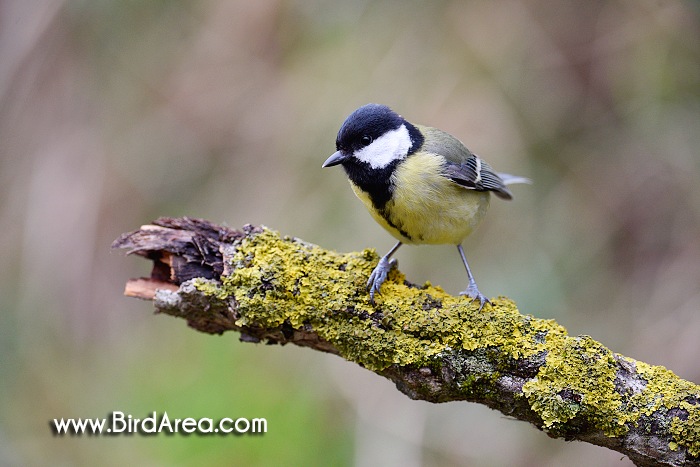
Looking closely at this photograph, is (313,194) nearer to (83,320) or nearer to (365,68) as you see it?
(365,68)

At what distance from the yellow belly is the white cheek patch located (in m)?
0.05

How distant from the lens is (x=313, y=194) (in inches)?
142

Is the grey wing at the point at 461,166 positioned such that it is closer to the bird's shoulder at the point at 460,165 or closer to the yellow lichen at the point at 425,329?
the bird's shoulder at the point at 460,165

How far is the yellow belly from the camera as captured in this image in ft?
7.13

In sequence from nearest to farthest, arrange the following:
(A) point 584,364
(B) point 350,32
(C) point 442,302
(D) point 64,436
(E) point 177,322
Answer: (A) point 584,364, (C) point 442,302, (D) point 64,436, (E) point 177,322, (B) point 350,32

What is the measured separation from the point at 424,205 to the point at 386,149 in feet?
0.87

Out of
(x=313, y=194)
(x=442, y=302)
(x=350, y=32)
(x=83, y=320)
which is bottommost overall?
(x=83, y=320)

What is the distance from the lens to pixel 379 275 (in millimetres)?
2018

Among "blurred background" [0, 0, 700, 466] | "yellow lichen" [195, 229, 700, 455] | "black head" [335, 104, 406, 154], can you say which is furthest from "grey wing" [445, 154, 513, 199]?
"blurred background" [0, 0, 700, 466]

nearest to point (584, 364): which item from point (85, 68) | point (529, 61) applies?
point (529, 61)

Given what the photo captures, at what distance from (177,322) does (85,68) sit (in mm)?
1790

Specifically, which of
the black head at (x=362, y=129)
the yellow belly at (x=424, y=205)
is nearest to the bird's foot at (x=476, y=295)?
the yellow belly at (x=424, y=205)

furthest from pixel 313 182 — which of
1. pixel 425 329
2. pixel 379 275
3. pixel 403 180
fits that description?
pixel 425 329

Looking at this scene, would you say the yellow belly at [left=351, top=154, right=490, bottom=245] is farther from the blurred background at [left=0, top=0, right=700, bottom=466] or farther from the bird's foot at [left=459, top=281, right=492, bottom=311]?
the blurred background at [left=0, top=0, right=700, bottom=466]
